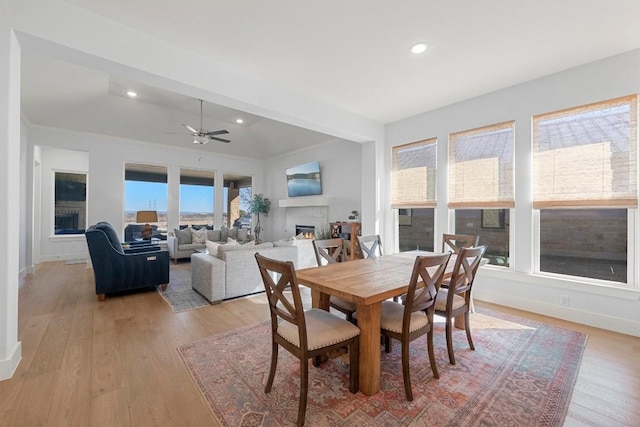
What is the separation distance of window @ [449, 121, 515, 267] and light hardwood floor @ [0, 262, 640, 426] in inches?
37.9

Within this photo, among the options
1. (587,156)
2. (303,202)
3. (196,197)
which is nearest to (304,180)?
(303,202)

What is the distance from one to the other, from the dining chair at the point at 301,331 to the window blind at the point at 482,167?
296cm

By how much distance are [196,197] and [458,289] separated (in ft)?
24.2

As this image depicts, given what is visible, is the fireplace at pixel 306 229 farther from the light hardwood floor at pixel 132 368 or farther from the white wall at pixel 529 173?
the light hardwood floor at pixel 132 368

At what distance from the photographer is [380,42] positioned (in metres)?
2.66

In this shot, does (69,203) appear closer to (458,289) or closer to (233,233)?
(233,233)

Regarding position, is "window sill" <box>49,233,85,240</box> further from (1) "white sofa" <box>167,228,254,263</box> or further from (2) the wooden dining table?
(2) the wooden dining table

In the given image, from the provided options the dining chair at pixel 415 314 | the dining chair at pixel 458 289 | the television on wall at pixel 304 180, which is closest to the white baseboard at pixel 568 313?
the dining chair at pixel 458 289

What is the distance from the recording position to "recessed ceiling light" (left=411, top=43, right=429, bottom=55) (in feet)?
8.83

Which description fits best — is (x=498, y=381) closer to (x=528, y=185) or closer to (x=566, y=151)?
(x=528, y=185)

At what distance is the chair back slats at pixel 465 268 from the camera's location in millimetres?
2068

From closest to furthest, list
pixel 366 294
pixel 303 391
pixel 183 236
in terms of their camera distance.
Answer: pixel 303 391 → pixel 366 294 → pixel 183 236

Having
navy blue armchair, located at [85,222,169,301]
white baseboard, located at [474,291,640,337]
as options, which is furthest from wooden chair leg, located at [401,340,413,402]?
navy blue armchair, located at [85,222,169,301]

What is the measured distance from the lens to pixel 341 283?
6.49 ft
